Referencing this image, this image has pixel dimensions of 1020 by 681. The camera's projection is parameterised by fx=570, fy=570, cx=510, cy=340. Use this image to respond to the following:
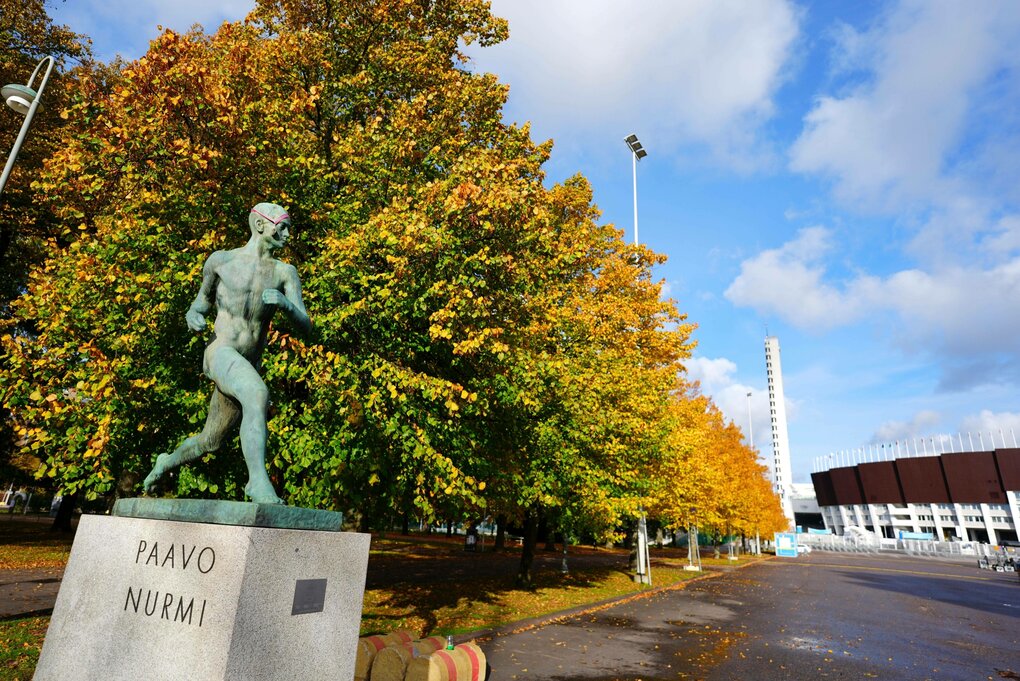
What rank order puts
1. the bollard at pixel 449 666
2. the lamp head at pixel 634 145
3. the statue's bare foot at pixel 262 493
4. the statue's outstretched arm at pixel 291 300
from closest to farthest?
the statue's bare foot at pixel 262 493 < the statue's outstretched arm at pixel 291 300 < the bollard at pixel 449 666 < the lamp head at pixel 634 145

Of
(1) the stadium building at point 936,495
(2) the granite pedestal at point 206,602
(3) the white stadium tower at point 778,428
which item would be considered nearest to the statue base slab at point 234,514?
(2) the granite pedestal at point 206,602

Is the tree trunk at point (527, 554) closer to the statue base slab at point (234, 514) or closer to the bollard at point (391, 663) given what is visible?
the bollard at point (391, 663)

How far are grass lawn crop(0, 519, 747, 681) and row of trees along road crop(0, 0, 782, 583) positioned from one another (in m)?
2.28

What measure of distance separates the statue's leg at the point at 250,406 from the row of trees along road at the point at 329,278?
3.05 meters

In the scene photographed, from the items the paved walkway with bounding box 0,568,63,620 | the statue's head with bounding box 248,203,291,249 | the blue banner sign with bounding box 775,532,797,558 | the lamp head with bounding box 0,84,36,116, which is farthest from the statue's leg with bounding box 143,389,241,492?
the blue banner sign with bounding box 775,532,797,558

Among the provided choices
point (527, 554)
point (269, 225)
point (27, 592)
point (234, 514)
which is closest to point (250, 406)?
point (234, 514)

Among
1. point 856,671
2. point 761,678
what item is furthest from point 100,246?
point 856,671

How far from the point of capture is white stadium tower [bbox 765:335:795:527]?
149 meters

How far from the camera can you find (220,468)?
9.62 meters

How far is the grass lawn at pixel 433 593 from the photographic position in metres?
9.23

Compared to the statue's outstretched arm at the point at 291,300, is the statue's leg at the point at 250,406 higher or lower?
lower

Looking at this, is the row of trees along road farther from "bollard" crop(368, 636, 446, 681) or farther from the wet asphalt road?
the wet asphalt road

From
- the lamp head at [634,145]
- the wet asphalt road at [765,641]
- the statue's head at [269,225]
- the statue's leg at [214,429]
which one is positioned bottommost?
the wet asphalt road at [765,641]

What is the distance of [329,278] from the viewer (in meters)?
9.92
